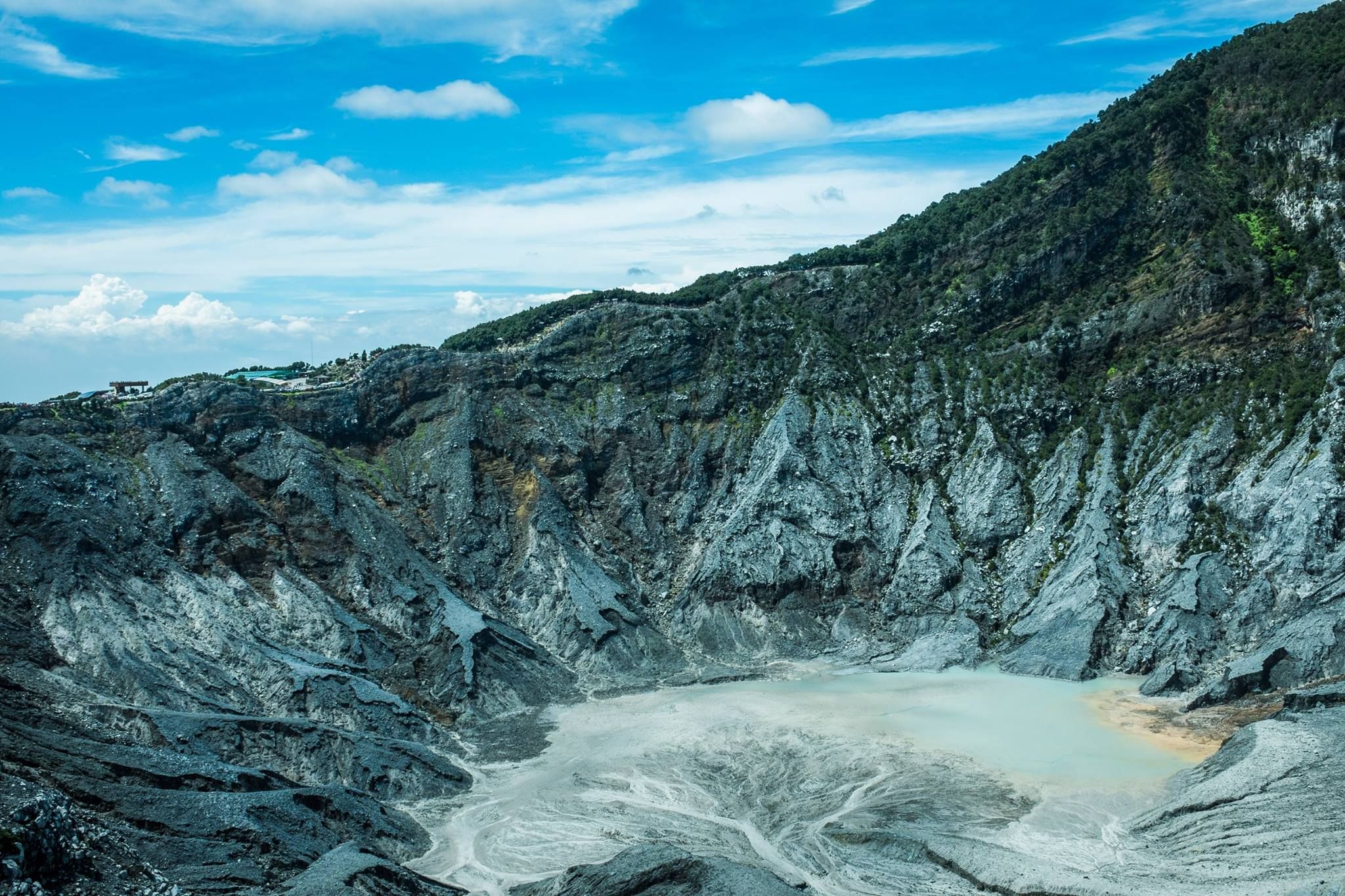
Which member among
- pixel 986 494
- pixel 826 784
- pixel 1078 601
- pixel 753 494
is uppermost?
pixel 753 494

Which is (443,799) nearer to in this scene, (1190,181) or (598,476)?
(598,476)

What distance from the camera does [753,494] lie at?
3041 inches

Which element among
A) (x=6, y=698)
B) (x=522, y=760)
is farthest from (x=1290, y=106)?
(x=6, y=698)

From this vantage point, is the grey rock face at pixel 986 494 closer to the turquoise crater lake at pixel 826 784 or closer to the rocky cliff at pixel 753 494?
the rocky cliff at pixel 753 494

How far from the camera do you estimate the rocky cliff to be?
5362 cm

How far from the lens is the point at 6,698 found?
42438mm

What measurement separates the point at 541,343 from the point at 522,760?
42000 millimetres

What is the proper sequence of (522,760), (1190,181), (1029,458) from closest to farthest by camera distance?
1. (522,760)
2. (1029,458)
3. (1190,181)

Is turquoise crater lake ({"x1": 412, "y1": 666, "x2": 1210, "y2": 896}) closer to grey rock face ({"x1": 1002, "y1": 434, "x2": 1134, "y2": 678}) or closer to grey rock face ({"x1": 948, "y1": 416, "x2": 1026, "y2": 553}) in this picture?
grey rock face ({"x1": 1002, "y1": 434, "x2": 1134, "y2": 678})

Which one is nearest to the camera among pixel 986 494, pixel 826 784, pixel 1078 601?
pixel 826 784

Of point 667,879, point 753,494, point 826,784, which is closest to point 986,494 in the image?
point 753,494

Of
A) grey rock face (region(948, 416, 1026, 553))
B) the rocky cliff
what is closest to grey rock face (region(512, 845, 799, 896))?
the rocky cliff

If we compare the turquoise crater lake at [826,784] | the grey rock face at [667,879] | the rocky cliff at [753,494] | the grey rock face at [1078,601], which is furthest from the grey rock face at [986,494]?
the grey rock face at [667,879]

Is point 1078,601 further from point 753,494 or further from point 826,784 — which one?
point 753,494
